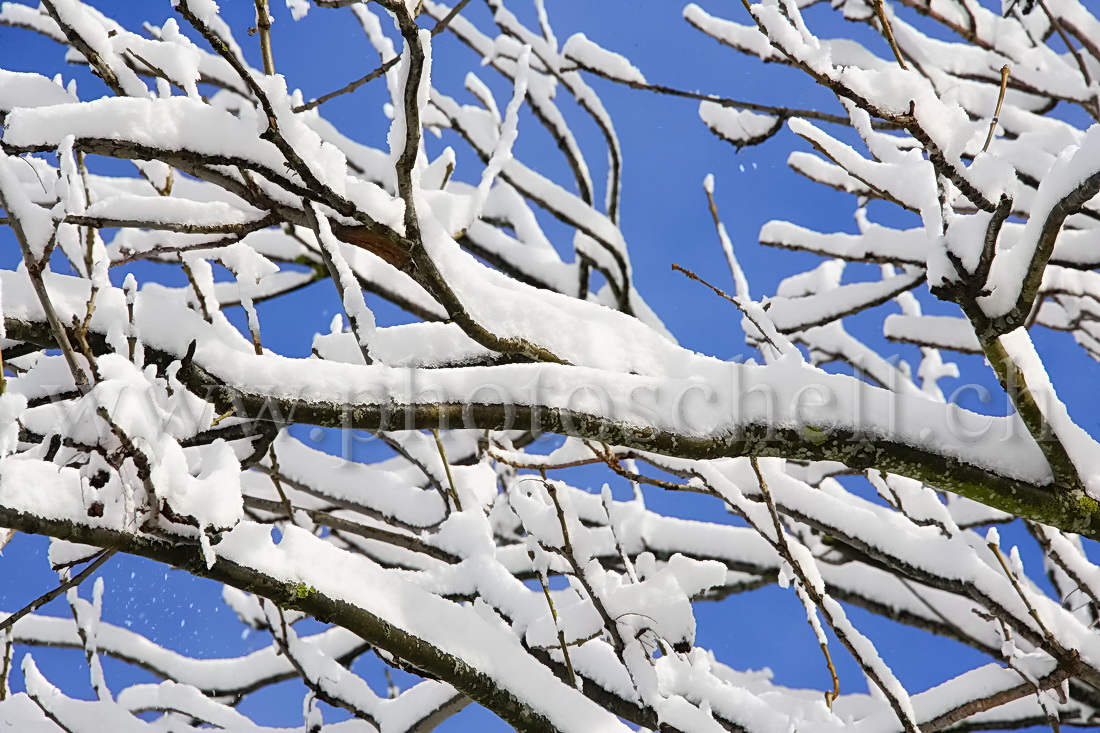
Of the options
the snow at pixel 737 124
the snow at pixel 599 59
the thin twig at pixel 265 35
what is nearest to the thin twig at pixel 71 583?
the thin twig at pixel 265 35

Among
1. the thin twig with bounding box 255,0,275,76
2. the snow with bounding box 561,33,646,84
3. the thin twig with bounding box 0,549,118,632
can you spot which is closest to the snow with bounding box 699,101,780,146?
the snow with bounding box 561,33,646,84

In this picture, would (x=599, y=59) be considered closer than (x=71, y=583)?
No

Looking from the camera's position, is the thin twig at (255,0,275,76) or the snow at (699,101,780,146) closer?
the thin twig at (255,0,275,76)

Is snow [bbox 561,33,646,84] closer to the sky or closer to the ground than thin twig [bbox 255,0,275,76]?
closer to the sky

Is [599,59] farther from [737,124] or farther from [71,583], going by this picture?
[71,583]

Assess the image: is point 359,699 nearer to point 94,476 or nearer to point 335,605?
point 335,605

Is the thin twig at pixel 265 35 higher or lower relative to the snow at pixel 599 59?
lower

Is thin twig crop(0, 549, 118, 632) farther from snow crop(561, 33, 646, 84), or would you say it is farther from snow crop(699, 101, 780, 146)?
snow crop(699, 101, 780, 146)

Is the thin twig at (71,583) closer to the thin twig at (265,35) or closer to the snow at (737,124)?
the thin twig at (265,35)

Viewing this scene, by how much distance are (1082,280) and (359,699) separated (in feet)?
8.95

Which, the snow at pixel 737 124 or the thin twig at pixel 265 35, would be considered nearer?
the thin twig at pixel 265 35

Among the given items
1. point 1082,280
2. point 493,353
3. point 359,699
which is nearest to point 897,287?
point 1082,280

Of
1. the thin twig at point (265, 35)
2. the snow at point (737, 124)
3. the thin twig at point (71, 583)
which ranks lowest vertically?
the thin twig at point (71, 583)

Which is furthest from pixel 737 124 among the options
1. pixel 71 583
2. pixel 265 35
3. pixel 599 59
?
pixel 71 583
